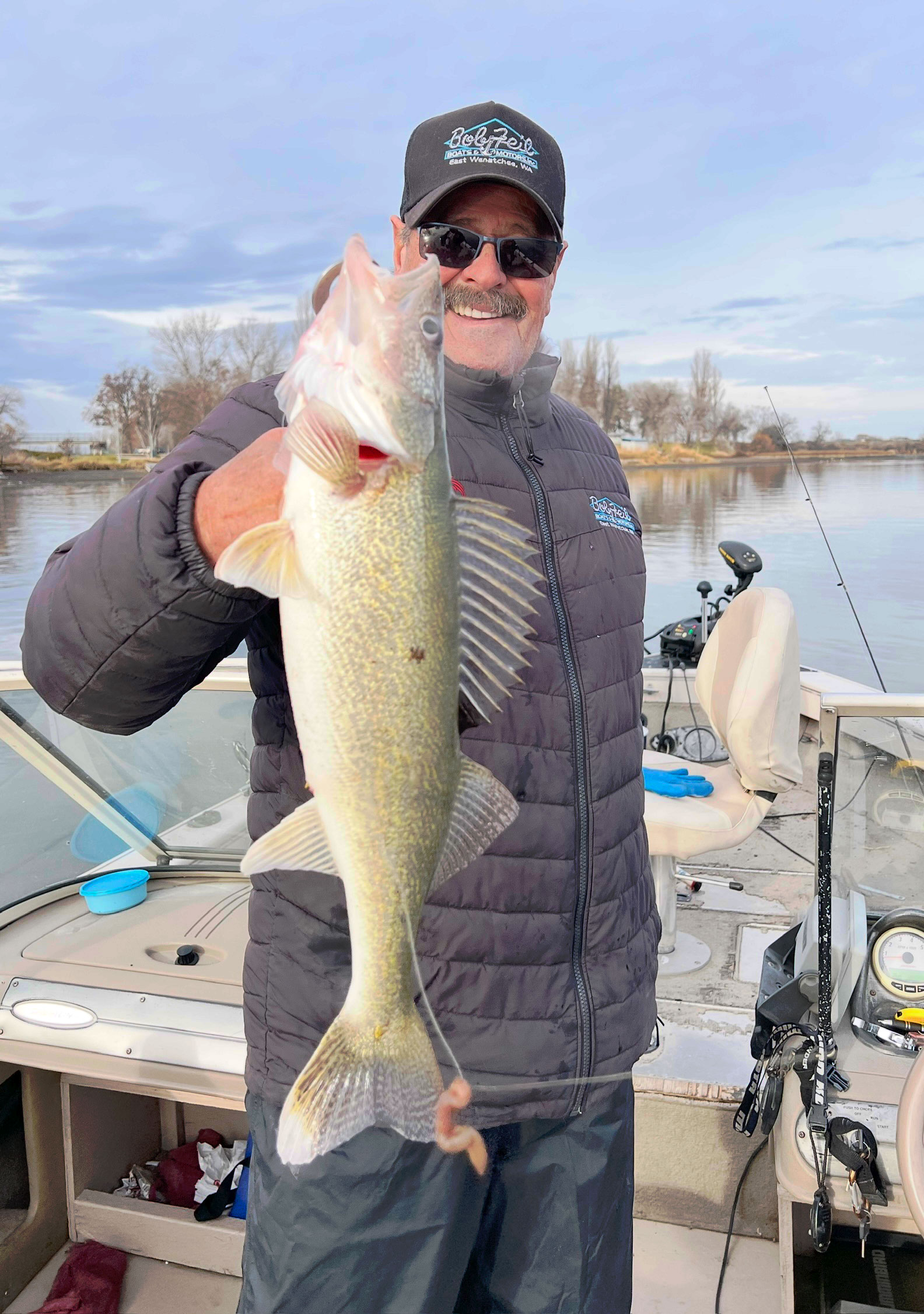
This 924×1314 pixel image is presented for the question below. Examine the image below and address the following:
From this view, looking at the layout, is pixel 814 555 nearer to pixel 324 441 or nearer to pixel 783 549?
pixel 783 549

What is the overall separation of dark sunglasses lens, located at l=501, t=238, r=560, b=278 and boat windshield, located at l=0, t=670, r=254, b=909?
4.70 feet

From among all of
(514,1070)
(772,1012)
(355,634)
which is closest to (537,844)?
(514,1070)

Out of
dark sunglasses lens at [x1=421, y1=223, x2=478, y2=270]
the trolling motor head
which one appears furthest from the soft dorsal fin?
the trolling motor head

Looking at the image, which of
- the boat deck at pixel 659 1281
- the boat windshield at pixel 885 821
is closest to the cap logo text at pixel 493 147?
the boat windshield at pixel 885 821

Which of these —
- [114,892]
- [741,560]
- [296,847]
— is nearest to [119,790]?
[114,892]

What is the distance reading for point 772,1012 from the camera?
222 cm

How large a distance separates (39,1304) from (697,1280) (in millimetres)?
1860

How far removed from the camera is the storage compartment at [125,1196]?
267 cm

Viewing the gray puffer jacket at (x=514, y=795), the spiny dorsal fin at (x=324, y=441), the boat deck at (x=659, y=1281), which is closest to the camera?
the spiny dorsal fin at (x=324, y=441)

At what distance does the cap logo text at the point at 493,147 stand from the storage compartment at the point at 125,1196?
2.63 m

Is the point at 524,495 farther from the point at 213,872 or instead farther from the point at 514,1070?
the point at 213,872

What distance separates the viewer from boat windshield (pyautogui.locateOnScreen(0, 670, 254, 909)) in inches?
110

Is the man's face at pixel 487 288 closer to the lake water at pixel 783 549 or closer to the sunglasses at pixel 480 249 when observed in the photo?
the sunglasses at pixel 480 249

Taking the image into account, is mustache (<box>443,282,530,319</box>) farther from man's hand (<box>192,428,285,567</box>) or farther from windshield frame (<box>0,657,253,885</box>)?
→ windshield frame (<box>0,657,253,885</box>)
